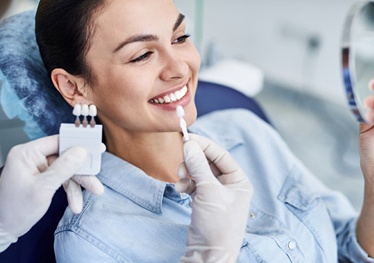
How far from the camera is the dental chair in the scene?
100 cm

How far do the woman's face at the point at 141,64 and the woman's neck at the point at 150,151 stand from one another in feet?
0.25

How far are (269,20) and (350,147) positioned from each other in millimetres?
1073

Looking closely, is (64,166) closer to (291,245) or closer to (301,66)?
(291,245)

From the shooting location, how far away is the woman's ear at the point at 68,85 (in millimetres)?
1001

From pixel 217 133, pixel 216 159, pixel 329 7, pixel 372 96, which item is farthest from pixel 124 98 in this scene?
pixel 329 7

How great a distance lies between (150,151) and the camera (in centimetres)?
111

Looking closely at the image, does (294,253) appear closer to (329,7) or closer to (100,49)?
(100,49)

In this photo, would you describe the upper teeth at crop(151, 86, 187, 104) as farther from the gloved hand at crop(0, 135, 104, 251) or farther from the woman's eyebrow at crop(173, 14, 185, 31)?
the gloved hand at crop(0, 135, 104, 251)

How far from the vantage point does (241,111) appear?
1367 millimetres

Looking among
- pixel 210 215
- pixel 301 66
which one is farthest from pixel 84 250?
pixel 301 66

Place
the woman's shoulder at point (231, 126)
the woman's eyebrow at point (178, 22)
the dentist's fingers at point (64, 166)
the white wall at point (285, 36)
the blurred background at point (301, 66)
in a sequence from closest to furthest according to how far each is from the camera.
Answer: the dentist's fingers at point (64, 166) → the woman's eyebrow at point (178, 22) → the woman's shoulder at point (231, 126) → the blurred background at point (301, 66) → the white wall at point (285, 36)

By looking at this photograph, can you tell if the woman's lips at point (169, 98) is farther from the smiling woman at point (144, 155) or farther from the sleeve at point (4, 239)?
the sleeve at point (4, 239)

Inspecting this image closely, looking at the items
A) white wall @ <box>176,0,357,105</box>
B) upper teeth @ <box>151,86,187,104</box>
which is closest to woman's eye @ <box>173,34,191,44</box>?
upper teeth @ <box>151,86,187,104</box>

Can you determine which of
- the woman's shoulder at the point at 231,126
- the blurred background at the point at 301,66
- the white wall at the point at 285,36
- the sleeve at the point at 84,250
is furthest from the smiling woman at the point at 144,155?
the white wall at the point at 285,36
